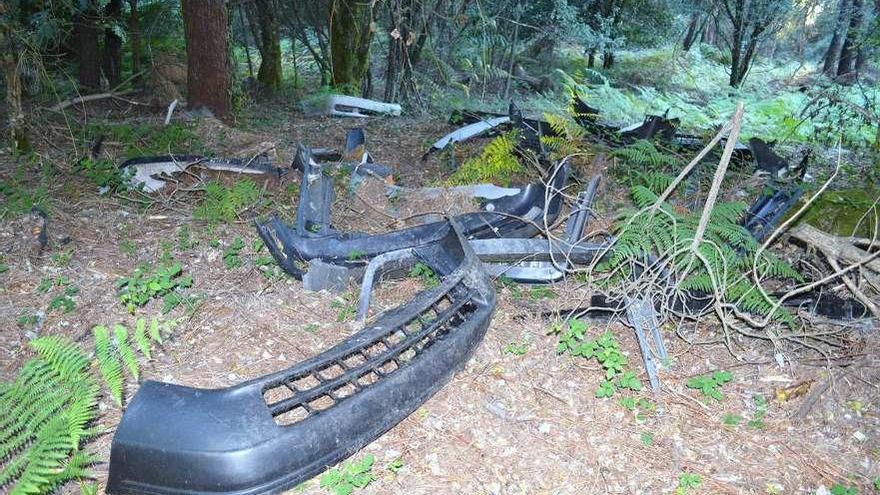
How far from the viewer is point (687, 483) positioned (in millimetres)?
2541

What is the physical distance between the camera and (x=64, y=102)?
22.0ft

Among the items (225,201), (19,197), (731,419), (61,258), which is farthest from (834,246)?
(19,197)

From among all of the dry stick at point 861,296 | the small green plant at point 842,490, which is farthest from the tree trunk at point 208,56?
the small green plant at point 842,490

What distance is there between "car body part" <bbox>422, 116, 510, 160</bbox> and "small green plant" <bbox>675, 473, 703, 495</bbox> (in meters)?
4.63

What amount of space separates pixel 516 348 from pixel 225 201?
9.56 ft

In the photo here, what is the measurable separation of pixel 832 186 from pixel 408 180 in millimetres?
4450

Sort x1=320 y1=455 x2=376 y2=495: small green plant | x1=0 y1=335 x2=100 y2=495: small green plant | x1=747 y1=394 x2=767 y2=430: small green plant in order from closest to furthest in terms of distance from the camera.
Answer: x1=0 y1=335 x2=100 y2=495: small green plant → x1=320 y1=455 x2=376 y2=495: small green plant → x1=747 y1=394 x2=767 y2=430: small green plant

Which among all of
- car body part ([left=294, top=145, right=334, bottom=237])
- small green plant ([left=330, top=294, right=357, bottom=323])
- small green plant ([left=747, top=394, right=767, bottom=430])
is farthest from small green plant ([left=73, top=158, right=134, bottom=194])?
small green plant ([left=747, top=394, right=767, bottom=430])

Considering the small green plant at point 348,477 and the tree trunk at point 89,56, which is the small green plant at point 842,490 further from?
the tree trunk at point 89,56

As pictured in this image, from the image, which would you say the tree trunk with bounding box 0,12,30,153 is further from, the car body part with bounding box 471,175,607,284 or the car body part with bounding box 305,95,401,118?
the car body part with bounding box 471,175,607,284

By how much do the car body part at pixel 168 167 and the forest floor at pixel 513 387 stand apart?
2.73 ft

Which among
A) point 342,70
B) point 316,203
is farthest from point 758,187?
point 342,70

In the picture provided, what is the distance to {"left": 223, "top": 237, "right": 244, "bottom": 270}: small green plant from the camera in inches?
163

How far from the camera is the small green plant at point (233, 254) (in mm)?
4129
